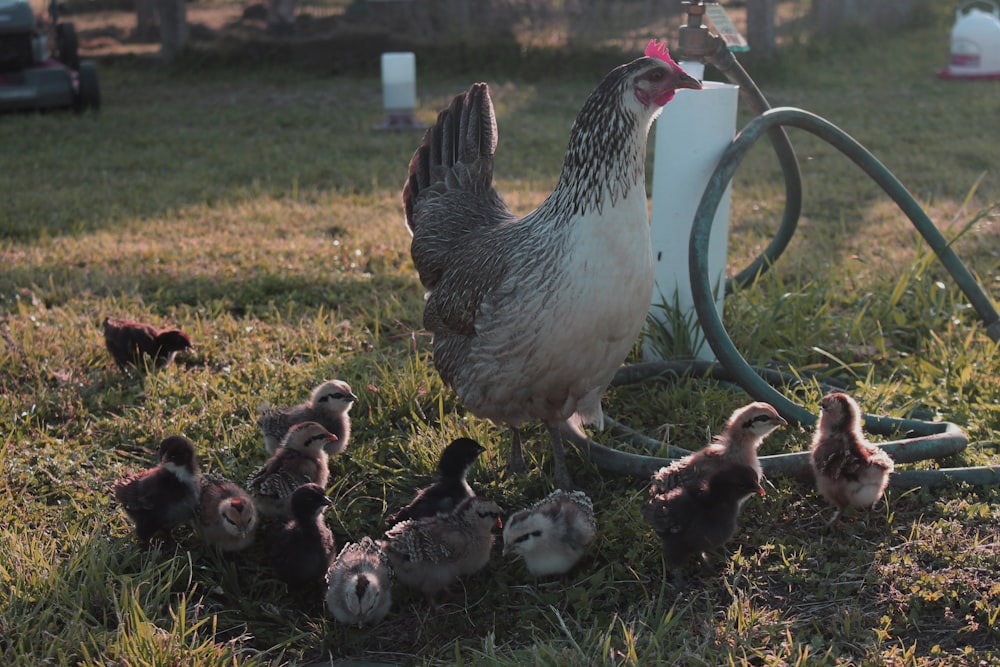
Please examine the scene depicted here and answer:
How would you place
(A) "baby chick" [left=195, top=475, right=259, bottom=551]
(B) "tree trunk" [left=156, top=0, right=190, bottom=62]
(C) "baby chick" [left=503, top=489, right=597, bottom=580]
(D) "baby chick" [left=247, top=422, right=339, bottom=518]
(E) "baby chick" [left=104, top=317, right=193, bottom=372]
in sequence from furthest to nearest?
(B) "tree trunk" [left=156, top=0, right=190, bottom=62]
(E) "baby chick" [left=104, top=317, right=193, bottom=372]
(D) "baby chick" [left=247, top=422, right=339, bottom=518]
(A) "baby chick" [left=195, top=475, right=259, bottom=551]
(C) "baby chick" [left=503, top=489, right=597, bottom=580]

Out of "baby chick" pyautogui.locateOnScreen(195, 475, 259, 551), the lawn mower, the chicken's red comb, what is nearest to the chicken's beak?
the chicken's red comb

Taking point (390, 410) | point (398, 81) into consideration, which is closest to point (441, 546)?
point (390, 410)

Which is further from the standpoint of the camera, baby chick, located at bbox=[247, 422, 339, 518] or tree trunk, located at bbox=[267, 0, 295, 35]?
tree trunk, located at bbox=[267, 0, 295, 35]

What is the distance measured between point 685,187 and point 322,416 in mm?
1949

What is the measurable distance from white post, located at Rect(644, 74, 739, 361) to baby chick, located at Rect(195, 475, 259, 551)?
2.02 meters

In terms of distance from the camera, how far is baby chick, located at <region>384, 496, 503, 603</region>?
10.9ft

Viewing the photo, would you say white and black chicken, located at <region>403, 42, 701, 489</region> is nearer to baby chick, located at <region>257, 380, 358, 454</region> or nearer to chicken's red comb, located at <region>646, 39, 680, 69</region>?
chicken's red comb, located at <region>646, 39, 680, 69</region>

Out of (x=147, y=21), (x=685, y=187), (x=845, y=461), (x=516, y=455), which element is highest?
(x=147, y=21)

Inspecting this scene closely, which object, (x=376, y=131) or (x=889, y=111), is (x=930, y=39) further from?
(x=376, y=131)

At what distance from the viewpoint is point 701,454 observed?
357cm

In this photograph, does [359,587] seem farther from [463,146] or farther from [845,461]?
[463,146]

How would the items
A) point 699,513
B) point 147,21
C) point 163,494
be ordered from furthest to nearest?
point 147,21 < point 163,494 < point 699,513

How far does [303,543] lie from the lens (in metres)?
3.33

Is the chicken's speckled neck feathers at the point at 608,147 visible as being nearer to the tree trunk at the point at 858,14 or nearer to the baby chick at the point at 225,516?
the baby chick at the point at 225,516
